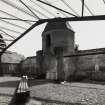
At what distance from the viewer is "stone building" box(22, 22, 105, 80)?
1550 centimetres

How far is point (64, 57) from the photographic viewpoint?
16.7 metres

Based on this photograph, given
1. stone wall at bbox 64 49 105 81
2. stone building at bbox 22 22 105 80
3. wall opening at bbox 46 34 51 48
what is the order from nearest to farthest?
1. stone building at bbox 22 22 105 80
2. stone wall at bbox 64 49 105 81
3. wall opening at bbox 46 34 51 48

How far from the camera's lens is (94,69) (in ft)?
52.6

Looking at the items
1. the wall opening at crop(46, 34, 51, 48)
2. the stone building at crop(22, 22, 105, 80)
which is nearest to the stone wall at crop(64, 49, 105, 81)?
the stone building at crop(22, 22, 105, 80)

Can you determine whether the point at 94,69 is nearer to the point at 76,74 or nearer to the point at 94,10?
the point at 76,74

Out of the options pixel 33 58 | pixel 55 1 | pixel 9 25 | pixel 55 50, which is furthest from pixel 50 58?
pixel 55 1

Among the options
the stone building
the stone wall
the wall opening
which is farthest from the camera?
the wall opening

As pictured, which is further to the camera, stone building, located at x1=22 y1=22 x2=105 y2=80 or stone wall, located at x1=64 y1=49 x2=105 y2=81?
stone wall, located at x1=64 y1=49 x2=105 y2=81

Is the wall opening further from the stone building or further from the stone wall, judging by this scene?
the stone wall

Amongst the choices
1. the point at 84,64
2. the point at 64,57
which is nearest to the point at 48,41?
the point at 64,57

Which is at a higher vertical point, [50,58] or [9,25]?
[9,25]

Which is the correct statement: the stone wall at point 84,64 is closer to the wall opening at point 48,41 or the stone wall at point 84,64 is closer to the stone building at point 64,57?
the stone building at point 64,57

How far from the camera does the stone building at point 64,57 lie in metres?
15.5

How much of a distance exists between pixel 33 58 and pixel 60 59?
841cm
